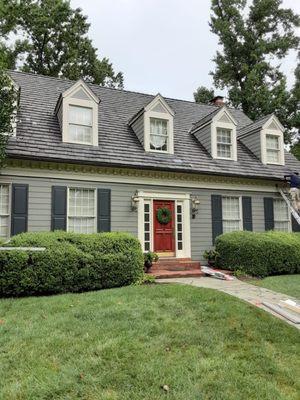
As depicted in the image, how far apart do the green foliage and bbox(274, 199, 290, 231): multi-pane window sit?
12.8 meters

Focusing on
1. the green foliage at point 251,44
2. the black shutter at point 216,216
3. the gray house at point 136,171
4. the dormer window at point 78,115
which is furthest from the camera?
the green foliage at point 251,44

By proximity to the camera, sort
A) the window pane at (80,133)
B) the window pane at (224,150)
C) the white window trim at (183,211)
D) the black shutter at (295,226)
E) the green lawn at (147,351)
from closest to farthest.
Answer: the green lawn at (147,351)
the window pane at (80,133)
the white window trim at (183,211)
the window pane at (224,150)
the black shutter at (295,226)

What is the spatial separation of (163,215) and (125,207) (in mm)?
1372

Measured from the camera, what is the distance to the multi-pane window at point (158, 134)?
12.2 metres

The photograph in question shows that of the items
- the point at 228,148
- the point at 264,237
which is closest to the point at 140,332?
the point at 264,237

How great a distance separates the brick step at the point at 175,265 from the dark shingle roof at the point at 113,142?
3053 mm

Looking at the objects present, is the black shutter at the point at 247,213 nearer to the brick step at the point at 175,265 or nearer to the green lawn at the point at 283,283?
the green lawn at the point at 283,283

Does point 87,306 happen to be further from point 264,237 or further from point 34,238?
point 264,237

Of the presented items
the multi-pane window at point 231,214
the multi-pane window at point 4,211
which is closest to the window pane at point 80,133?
the multi-pane window at point 4,211

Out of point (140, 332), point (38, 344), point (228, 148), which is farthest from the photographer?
point (228, 148)

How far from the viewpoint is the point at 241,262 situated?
10.5m

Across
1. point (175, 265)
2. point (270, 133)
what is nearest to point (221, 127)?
point (270, 133)

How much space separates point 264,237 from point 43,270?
6.93 meters

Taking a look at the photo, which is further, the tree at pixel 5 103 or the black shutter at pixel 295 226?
the black shutter at pixel 295 226
